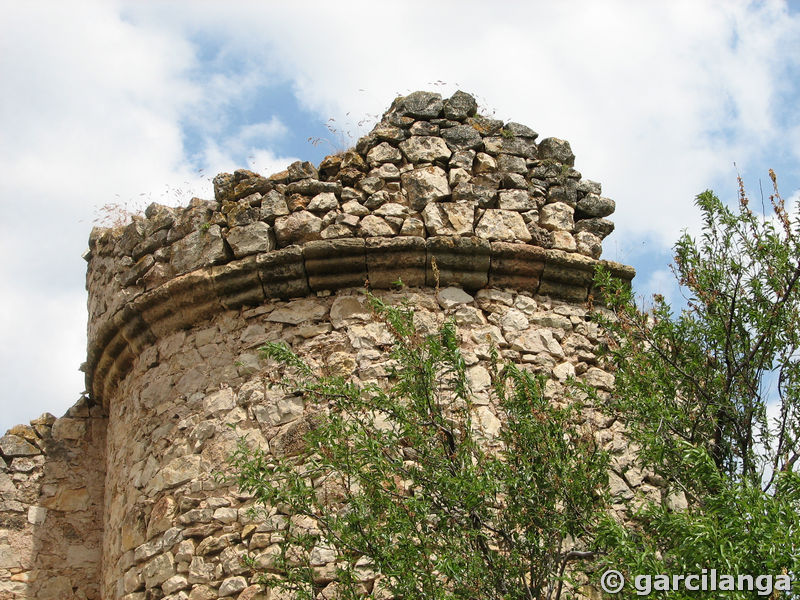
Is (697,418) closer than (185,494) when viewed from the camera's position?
Yes

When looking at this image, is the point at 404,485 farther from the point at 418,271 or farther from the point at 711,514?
the point at 711,514

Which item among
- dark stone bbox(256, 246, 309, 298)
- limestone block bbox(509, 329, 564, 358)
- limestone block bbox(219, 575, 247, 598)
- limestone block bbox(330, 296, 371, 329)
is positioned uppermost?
dark stone bbox(256, 246, 309, 298)

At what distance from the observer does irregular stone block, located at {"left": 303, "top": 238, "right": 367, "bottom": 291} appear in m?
5.84

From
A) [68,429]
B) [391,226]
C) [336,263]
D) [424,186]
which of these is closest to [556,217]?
[424,186]

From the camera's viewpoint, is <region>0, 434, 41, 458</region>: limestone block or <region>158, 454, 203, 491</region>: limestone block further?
<region>0, 434, 41, 458</region>: limestone block

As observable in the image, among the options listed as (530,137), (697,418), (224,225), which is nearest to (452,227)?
(530,137)

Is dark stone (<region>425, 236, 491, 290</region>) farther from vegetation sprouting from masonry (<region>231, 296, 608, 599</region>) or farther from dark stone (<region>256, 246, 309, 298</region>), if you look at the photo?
vegetation sprouting from masonry (<region>231, 296, 608, 599</region>)

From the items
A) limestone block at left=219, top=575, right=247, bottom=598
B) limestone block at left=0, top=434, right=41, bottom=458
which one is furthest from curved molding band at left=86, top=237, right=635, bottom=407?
limestone block at left=219, top=575, right=247, bottom=598

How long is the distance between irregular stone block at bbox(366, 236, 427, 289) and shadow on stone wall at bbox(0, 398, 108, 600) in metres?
2.37

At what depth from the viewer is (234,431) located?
18.4ft

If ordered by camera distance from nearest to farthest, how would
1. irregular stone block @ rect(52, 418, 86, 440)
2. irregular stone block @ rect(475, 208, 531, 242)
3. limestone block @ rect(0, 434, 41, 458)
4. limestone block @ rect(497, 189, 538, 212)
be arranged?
irregular stone block @ rect(475, 208, 531, 242)
limestone block @ rect(497, 189, 538, 212)
limestone block @ rect(0, 434, 41, 458)
irregular stone block @ rect(52, 418, 86, 440)

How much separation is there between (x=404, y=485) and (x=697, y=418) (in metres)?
1.35

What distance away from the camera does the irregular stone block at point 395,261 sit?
19.1 ft

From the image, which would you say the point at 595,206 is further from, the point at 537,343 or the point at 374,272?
the point at 374,272
